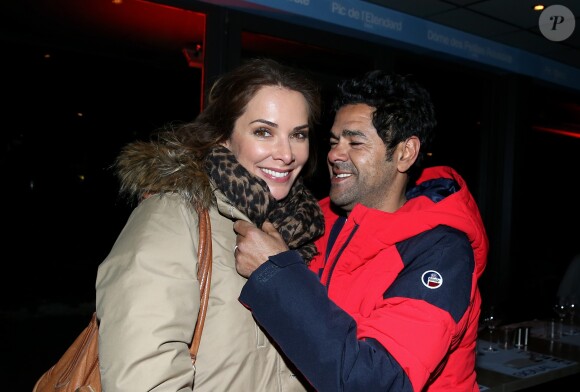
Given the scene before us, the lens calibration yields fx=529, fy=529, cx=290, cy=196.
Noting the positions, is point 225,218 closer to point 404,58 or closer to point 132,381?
point 132,381

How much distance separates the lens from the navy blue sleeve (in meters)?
1.28

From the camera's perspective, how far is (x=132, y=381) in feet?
3.65

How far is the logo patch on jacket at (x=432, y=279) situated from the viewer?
4.62ft

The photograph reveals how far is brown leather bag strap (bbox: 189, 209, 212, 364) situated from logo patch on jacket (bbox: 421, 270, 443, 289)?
Result: 58 centimetres

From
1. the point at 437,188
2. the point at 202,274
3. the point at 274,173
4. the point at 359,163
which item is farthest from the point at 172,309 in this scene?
the point at 437,188

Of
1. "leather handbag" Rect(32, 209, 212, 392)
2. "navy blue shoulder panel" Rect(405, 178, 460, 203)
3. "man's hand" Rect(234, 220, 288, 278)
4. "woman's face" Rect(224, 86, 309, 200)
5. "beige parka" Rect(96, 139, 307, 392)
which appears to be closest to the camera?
"beige parka" Rect(96, 139, 307, 392)

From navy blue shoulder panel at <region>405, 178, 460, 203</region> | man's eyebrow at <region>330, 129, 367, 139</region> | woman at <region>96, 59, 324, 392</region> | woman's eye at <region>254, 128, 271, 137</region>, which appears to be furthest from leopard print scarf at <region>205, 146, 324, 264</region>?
navy blue shoulder panel at <region>405, 178, 460, 203</region>

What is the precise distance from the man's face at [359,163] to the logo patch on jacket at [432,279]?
19.9 inches

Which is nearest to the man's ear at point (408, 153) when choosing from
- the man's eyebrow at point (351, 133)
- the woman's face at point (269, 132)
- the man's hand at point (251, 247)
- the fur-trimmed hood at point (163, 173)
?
the man's eyebrow at point (351, 133)

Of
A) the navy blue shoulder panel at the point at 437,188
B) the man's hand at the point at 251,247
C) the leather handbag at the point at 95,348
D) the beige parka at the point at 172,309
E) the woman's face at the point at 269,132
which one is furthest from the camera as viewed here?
the navy blue shoulder panel at the point at 437,188

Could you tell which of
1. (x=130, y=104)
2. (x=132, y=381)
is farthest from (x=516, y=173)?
(x=132, y=381)

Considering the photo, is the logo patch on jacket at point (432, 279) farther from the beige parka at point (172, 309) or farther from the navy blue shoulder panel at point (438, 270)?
the beige parka at point (172, 309)

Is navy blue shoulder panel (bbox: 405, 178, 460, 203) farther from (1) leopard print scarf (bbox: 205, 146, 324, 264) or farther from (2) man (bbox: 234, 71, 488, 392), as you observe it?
(1) leopard print scarf (bbox: 205, 146, 324, 264)

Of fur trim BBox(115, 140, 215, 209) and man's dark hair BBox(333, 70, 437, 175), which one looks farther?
man's dark hair BBox(333, 70, 437, 175)
